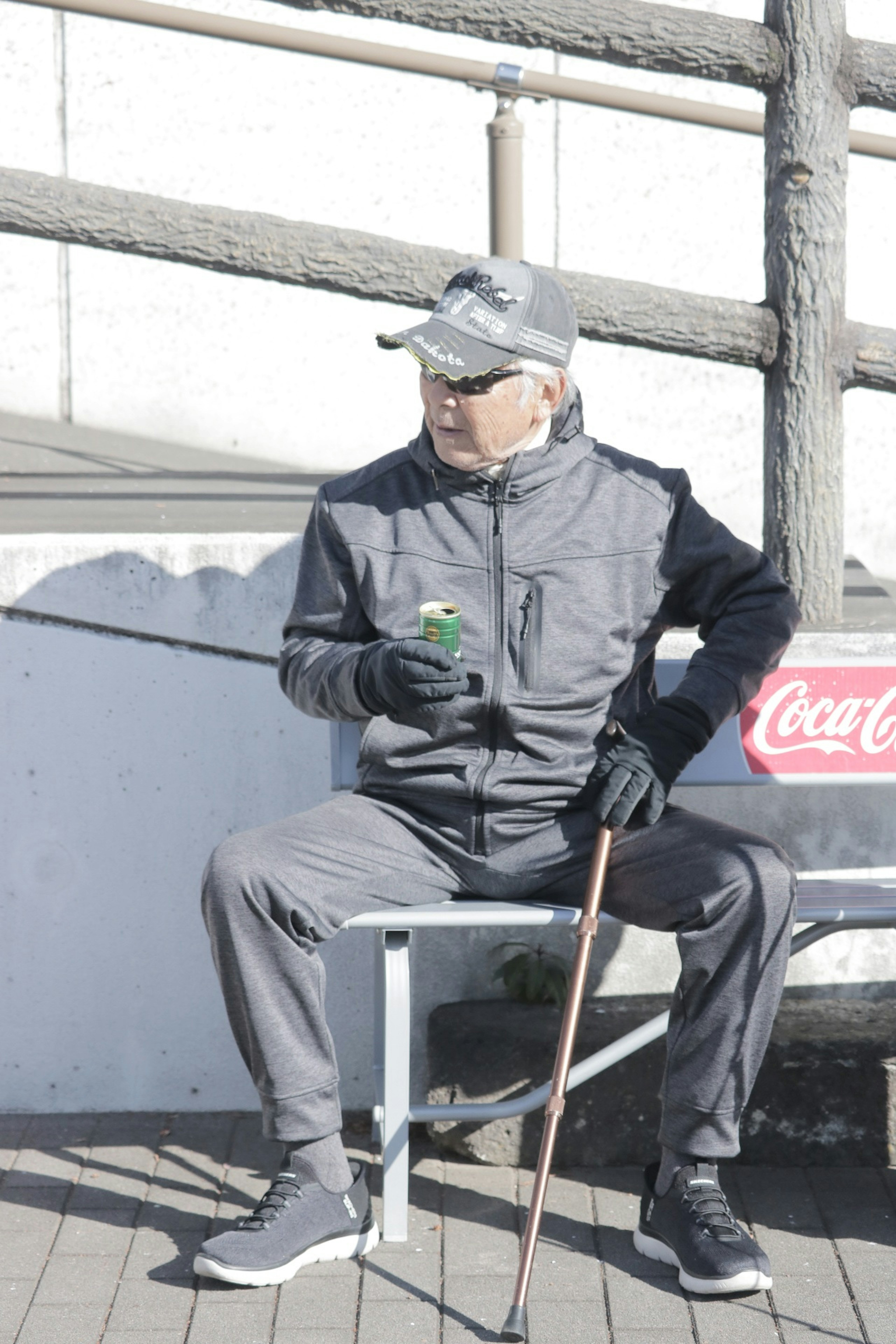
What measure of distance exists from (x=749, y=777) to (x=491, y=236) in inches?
56.5

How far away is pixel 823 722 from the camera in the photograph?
3.22 m

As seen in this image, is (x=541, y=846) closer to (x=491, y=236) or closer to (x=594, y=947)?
(x=594, y=947)

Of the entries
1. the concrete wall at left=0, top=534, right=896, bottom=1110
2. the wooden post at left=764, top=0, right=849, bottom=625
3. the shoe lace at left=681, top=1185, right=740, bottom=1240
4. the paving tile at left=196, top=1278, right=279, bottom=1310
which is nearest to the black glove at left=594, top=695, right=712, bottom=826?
the concrete wall at left=0, top=534, right=896, bottom=1110

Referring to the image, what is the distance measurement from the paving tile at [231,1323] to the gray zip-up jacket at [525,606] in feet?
3.05

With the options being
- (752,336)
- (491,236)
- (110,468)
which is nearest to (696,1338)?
(752,336)

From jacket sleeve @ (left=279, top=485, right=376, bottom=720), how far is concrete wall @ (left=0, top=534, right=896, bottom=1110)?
0.34 metres

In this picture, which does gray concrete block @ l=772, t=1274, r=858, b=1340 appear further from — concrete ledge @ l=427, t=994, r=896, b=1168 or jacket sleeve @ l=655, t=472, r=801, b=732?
jacket sleeve @ l=655, t=472, r=801, b=732

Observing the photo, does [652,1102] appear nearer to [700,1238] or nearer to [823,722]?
[700,1238]

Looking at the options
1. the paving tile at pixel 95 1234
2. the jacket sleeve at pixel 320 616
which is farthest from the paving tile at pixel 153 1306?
the jacket sleeve at pixel 320 616

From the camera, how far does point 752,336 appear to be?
138 inches

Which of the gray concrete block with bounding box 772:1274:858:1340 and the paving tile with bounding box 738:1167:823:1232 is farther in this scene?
the paving tile with bounding box 738:1167:823:1232

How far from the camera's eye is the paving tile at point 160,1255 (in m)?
2.81

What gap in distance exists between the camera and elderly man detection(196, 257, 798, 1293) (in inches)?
109

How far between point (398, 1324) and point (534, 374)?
175cm
